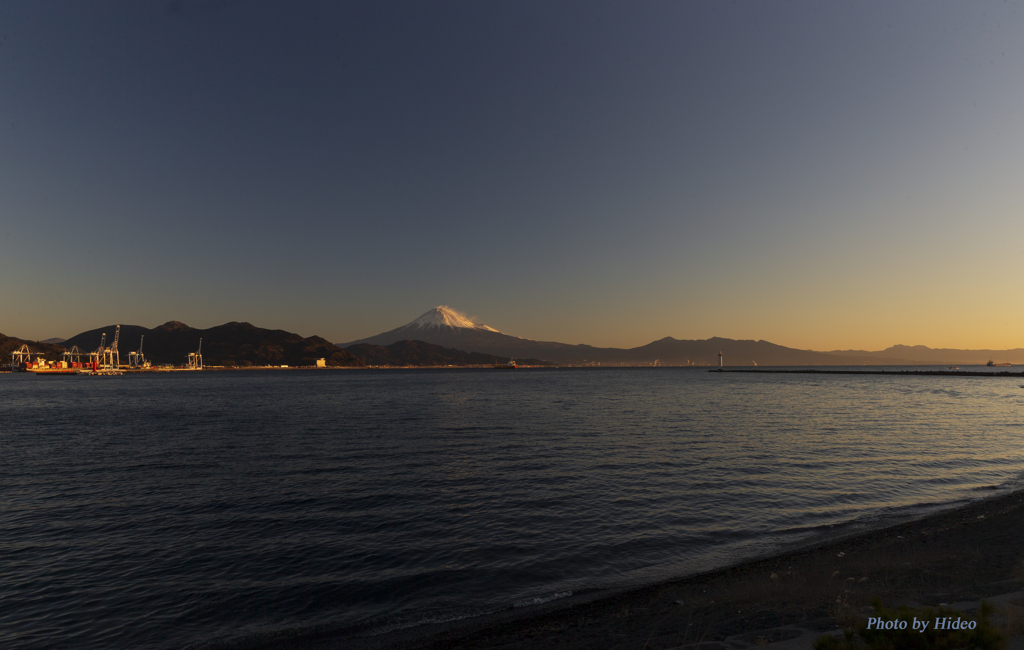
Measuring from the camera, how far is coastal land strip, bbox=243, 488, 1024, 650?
796 cm

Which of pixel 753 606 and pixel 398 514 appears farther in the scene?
pixel 398 514

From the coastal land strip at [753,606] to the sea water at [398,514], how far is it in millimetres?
714

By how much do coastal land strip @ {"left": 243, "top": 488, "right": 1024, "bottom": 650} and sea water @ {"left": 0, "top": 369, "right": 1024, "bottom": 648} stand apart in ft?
2.34

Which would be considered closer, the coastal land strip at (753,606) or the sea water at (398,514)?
the coastal land strip at (753,606)

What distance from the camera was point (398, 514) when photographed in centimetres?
1700

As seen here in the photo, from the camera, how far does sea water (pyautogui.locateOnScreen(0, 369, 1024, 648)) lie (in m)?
10.6

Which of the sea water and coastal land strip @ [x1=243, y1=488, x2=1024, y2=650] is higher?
coastal land strip @ [x1=243, y1=488, x2=1024, y2=650]

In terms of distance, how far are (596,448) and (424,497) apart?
14196 millimetres

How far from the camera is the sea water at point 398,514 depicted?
34.8 ft

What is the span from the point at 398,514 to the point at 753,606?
1162cm

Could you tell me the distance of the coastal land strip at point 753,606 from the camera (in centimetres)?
796

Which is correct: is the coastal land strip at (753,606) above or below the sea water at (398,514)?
above

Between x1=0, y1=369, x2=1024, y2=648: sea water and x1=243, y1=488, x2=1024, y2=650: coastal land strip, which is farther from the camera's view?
x1=0, y1=369, x2=1024, y2=648: sea water

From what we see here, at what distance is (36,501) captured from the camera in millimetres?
19078
